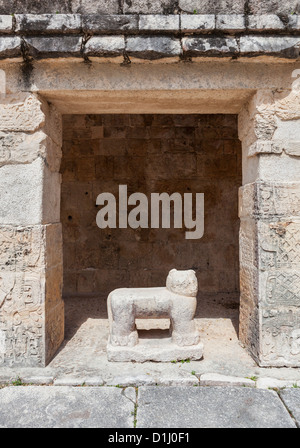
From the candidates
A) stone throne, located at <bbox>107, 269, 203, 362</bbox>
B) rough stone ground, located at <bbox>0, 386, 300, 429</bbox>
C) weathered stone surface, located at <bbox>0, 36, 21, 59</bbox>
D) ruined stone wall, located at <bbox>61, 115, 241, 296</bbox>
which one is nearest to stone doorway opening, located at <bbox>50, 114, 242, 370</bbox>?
ruined stone wall, located at <bbox>61, 115, 241, 296</bbox>

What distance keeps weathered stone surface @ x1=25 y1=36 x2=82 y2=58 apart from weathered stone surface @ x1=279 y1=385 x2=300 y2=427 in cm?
313

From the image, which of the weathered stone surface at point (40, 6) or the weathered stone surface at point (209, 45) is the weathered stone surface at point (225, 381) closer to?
the weathered stone surface at point (209, 45)

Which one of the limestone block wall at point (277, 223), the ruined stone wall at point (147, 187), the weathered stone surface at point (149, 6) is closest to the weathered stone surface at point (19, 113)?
the weathered stone surface at point (149, 6)

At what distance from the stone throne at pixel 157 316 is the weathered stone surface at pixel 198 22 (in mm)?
2099

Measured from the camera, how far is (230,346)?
318 centimetres

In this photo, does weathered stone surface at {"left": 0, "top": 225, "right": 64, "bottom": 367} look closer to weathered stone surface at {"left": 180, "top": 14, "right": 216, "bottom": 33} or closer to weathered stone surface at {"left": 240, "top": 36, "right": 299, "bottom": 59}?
weathered stone surface at {"left": 180, "top": 14, "right": 216, "bottom": 33}

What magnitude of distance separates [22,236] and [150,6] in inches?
88.5

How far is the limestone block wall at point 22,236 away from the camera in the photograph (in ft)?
8.99

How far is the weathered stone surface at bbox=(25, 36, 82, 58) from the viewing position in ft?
8.36
